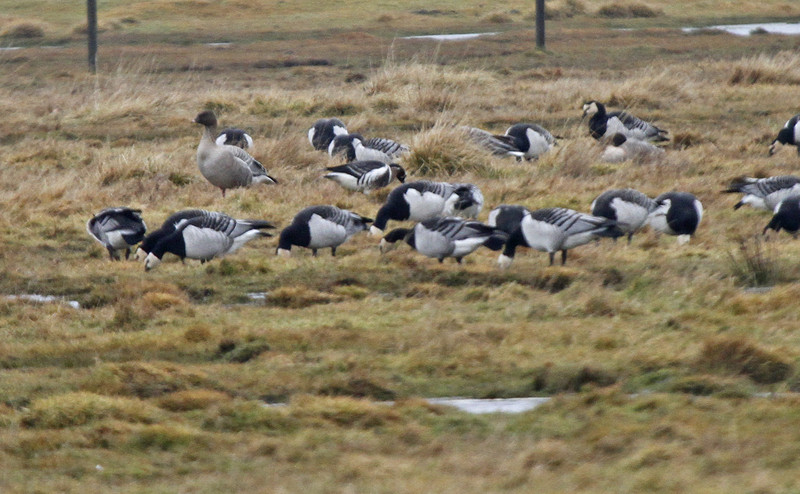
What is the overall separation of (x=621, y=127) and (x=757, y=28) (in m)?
32.2

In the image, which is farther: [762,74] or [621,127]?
[762,74]

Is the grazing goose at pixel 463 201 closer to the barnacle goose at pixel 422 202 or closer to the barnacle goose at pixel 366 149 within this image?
the barnacle goose at pixel 422 202

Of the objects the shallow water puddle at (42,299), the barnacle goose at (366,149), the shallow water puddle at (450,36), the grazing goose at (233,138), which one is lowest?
the shallow water puddle at (450,36)

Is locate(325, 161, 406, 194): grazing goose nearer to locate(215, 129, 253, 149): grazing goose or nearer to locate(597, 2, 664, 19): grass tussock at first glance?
locate(215, 129, 253, 149): grazing goose

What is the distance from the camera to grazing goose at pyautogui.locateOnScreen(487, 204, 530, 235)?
9.80 metres

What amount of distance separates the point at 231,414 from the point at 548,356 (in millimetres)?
2149

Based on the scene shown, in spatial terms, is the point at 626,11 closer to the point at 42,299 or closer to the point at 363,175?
the point at 363,175

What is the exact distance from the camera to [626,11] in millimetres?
54031

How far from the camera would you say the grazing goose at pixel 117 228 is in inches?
402

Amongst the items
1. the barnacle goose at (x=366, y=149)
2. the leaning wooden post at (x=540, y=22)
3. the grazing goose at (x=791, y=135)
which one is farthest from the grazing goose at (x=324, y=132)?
the leaning wooden post at (x=540, y=22)

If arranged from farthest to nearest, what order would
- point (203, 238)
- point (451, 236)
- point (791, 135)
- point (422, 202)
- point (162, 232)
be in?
point (791, 135) → point (422, 202) → point (162, 232) → point (203, 238) → point (451, 236)

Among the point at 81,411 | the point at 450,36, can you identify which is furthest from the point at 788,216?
the point at 450,36

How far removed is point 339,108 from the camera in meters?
21.0

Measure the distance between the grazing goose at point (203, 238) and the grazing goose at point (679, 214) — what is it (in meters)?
3.76
